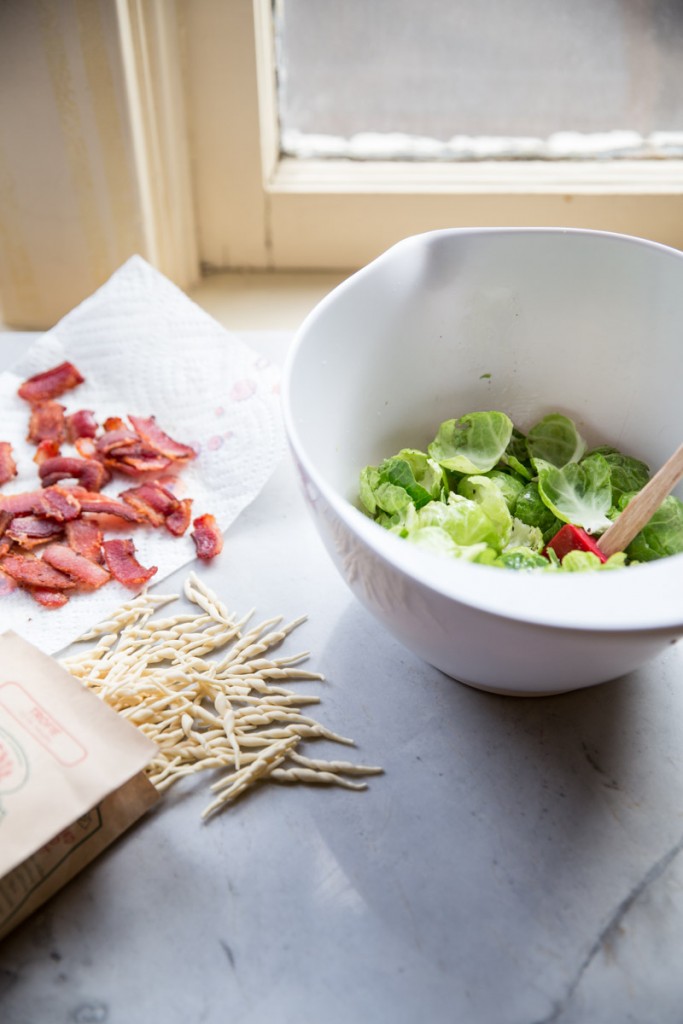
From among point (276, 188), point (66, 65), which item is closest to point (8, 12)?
point (66, 65)

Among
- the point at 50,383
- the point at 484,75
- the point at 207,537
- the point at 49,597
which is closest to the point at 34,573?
the point at 49,597

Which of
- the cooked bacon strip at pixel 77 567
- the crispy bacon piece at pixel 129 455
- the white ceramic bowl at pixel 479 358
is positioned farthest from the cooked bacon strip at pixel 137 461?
the white ceramic bowl at pixel 479 358

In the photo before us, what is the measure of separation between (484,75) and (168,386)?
0.48 m

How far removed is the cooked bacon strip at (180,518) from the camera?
718 mm

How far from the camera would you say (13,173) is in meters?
0.88

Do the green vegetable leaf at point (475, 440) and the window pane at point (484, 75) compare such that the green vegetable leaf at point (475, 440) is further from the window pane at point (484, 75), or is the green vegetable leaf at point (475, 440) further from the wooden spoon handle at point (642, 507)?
the window pane at point (484, 75)

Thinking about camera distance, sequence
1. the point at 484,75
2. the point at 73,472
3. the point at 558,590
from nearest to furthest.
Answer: the point at 558,590, the point at 73,472, the point at 484,75

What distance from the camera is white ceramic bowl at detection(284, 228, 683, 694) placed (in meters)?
0.51

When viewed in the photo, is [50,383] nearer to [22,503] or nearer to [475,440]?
[22,503]

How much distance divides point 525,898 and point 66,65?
0.80m

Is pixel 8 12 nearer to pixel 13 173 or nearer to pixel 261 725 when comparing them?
pixel 13 173

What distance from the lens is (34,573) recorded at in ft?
2.22

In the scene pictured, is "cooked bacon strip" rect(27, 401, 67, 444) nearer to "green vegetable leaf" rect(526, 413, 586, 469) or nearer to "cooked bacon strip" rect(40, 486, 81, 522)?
"cooked bacon strip" rect(40, 486, 81, 522)

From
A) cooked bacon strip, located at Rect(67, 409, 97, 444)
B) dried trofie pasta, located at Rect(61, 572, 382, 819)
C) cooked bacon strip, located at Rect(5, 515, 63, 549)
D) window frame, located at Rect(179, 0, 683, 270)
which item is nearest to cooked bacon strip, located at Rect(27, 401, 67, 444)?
cooked bacon strip, located at Rect(67, 409, 97, 444)
